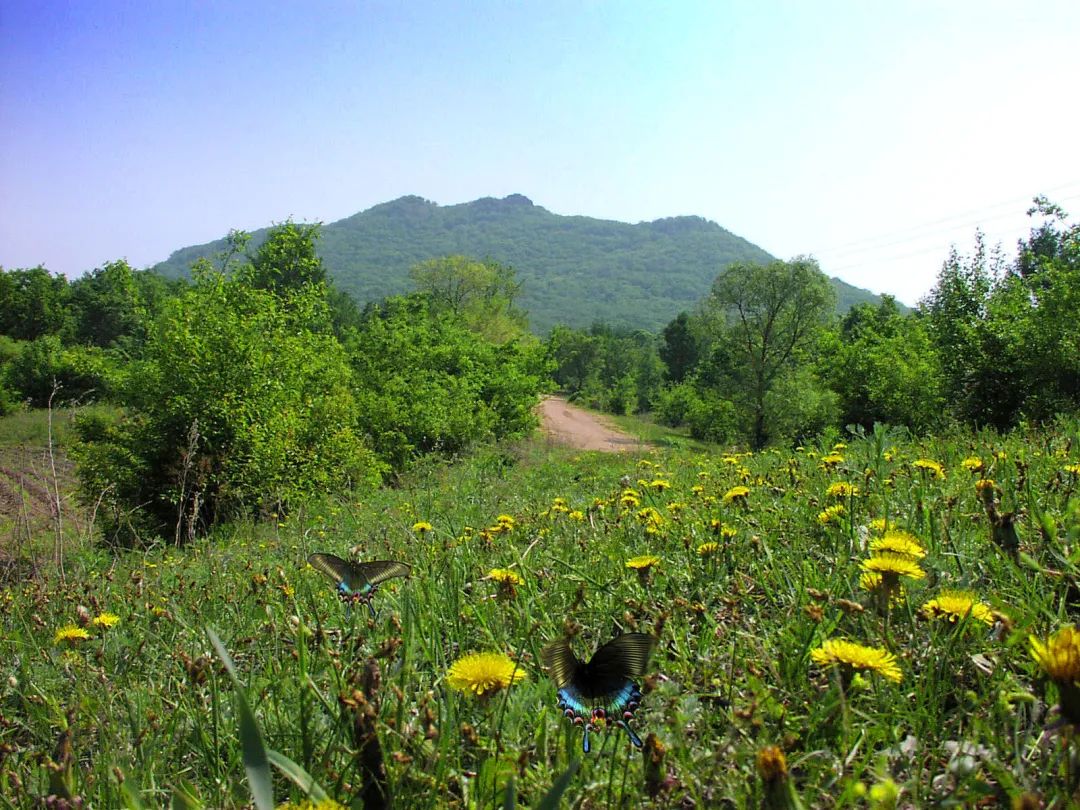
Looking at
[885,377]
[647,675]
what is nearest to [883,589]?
[647,675]

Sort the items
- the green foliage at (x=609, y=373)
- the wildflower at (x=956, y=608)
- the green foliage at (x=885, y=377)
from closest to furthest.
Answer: the wildflower at (x=956, y=608)
the green foliage at (x=885, y=377)
the green foliage at (x=609, y=373)

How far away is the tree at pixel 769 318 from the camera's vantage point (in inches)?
1080

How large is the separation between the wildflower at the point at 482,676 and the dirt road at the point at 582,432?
20014 mm

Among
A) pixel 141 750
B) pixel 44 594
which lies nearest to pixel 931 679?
pixel 141 750

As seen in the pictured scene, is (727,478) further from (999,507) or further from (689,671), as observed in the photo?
(689,671)

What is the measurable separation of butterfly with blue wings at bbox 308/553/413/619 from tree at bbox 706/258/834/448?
88.5ft

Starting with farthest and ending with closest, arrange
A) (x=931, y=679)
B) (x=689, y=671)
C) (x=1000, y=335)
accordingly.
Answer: (x=1000, y=335) → (x=689, y=671) → (x=931, y=679)

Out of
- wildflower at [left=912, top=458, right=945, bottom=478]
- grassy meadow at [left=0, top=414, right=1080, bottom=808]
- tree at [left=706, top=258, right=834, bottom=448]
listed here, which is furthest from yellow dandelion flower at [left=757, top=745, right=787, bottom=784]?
tree at [left=706, top=258, right=834, bottom=448]

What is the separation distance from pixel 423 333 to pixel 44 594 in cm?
1705

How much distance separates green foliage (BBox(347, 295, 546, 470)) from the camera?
1622 cm

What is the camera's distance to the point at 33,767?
1475mm

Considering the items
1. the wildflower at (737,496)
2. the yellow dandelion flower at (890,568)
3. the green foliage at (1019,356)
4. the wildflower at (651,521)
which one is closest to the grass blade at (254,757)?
the yellow dandelion flower at (890,568)

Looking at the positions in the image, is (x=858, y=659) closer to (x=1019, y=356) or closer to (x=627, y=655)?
(x=627, y=655)

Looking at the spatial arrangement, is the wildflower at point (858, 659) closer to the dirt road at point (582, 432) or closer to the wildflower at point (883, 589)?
the wildflower at point (883, 589)
